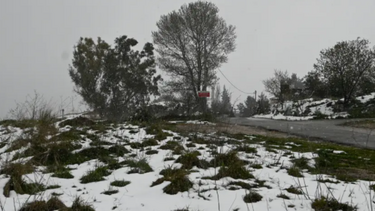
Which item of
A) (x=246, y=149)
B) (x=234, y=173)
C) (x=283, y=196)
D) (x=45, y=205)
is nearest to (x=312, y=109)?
(x=246, y=149)

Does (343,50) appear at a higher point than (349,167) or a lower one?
higher

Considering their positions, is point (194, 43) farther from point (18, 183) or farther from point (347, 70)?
point (18, 183)

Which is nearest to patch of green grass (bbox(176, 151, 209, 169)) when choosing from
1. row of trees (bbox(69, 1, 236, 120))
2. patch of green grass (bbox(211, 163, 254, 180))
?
patch of green grass (bbox(211, 163, 254, 180))

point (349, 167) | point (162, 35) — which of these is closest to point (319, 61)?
point (162, 35)

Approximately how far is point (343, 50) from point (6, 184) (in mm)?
23036

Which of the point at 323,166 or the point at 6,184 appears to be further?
the point at 323,166

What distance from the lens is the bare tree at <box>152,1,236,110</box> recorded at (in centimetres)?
2008

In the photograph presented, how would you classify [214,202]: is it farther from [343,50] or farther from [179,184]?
[343,50]

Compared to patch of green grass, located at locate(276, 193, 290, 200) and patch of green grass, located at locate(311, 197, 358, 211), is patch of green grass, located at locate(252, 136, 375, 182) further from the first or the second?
patch of green grass, located at locate(276, 193, 290, 200)

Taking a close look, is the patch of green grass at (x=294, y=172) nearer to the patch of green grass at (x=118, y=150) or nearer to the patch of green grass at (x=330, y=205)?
the patch of green grass at (x=330, y=205)

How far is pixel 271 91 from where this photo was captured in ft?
118

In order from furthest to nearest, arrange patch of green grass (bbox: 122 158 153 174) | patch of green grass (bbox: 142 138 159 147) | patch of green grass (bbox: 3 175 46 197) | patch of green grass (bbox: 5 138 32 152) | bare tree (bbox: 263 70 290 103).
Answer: bare tree (bbox: 263 70 290 103) → patch of green grass (bbox: 142 138 159 147) → patch of green grass (bbox: 5 138 32 152) → patch of green grass (bbox: 122 158 153 174) → patch of green grass (bbox: 3 175 46 197)

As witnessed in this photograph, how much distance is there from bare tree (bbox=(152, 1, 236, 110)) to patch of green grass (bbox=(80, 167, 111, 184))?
15632mm

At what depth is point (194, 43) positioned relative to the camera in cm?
2052
